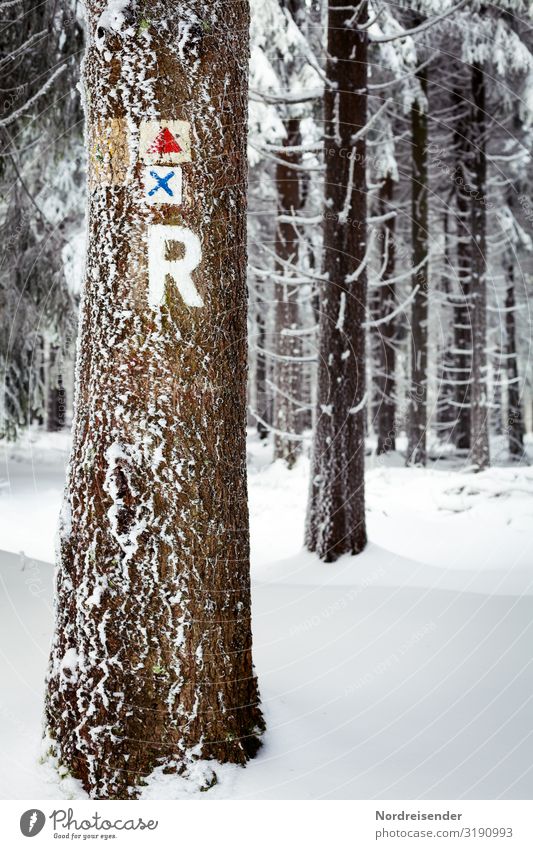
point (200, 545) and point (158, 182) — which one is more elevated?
point (158, 182)

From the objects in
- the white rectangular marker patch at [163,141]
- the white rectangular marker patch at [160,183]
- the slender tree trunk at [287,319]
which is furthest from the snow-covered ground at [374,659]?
the slender tree trunk at [287,319]

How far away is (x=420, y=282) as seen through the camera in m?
13.4

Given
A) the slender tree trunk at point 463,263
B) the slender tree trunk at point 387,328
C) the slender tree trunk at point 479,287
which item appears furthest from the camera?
the slender tree trunk at point 387,328

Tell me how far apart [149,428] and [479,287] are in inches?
447

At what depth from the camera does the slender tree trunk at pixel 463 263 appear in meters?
13.6

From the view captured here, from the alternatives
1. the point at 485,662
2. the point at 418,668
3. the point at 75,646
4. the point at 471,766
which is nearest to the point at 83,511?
the point at 75,646

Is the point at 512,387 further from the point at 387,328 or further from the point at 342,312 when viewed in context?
the point at 342,312

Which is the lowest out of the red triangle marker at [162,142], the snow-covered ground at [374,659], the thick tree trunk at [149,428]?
the snow-covered ground at [374,659]

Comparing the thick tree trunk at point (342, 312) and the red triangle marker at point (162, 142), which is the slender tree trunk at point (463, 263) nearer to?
the thick tree trunk at point (342, 312)

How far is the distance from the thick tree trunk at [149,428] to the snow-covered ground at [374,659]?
1.06 ft

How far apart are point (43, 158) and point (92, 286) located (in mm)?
5338
